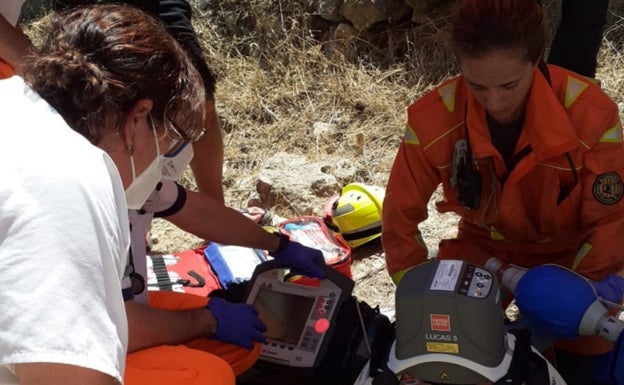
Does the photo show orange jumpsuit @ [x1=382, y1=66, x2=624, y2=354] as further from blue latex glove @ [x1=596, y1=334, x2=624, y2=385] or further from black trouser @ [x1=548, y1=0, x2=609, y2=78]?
black trouser @ [x1=548, y1=0, x2=609, y2=78]

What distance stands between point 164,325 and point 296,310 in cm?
56

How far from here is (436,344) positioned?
6.61 ft

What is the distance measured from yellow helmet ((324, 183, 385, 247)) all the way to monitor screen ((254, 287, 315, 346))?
33.4 inches

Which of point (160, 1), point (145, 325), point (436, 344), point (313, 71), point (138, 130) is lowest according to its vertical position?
point (313, 71)

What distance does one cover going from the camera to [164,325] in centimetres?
226

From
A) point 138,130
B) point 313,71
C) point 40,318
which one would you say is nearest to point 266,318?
point 138,130

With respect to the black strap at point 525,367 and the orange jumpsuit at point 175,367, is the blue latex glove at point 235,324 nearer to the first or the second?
the orange jumpsuit at point 175,367

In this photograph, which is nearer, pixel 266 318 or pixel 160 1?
pixel 266 318

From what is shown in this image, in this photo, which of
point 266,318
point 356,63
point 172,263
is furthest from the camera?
point 356,63

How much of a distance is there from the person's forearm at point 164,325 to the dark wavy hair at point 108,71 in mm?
640

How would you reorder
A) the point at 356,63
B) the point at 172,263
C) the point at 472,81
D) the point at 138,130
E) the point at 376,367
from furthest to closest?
the point at 356,63 < the point at 172,263 < the point at 472,81 < the point at 376,367 < the point at 138,130

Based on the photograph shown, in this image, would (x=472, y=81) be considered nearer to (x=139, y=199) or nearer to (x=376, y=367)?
(x=376, y=367)

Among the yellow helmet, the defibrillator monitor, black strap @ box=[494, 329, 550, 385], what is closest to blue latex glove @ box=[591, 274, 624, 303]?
black strap @ box=[494, 329, 550, 385]

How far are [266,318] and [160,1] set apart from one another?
126 cm
